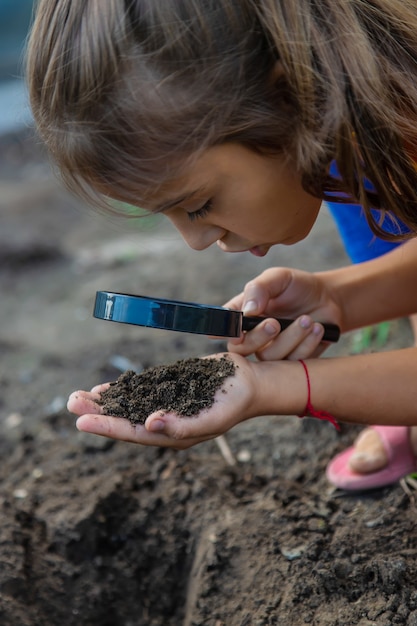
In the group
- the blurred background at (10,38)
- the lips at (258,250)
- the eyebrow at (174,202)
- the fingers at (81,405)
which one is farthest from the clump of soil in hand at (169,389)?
the blurred background at (10,38)

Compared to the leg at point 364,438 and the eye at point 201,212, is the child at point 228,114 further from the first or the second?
the leg at point 364,438

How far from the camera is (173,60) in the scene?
1.38 m

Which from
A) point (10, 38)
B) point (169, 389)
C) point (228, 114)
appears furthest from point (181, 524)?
point (10, 38)

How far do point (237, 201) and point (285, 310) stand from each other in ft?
2.10

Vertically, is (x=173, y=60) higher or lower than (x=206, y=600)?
higher

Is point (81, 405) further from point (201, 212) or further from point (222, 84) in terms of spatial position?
point (222, 84)

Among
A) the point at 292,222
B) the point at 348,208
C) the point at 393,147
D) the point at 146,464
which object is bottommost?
the point at 146,464

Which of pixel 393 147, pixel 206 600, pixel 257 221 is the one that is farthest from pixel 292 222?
pixel 206 600

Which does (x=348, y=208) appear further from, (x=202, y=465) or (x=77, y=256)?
(x=77, y=256)

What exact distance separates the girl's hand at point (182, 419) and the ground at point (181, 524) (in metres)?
0.43

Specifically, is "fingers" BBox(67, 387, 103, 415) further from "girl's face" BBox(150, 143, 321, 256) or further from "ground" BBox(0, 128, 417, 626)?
"ground" BBox(0, 128, 417, 626)

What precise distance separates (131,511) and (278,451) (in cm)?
53

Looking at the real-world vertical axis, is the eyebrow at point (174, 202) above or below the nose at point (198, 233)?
above

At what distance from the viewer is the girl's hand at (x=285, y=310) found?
1.80 meters
